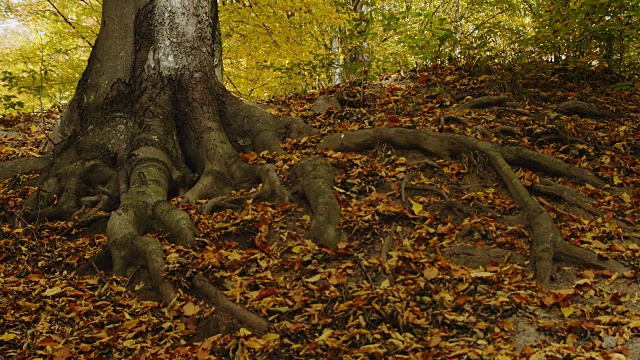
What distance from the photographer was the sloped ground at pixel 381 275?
3.19 m

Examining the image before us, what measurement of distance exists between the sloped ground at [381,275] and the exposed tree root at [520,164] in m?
0.10

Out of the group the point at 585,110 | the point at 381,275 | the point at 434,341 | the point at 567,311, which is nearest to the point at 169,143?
the point at 381,275

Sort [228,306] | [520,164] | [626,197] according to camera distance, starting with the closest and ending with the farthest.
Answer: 1. [228,306]
2. [626,197]
3. [520,164]

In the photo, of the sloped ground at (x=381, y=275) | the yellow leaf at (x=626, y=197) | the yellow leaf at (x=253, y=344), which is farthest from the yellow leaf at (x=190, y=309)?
the yellow leaf at (x=626, y=197)

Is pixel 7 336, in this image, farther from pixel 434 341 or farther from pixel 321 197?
pixel 434 341

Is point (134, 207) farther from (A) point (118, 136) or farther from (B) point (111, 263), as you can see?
(A) point (118, 136)

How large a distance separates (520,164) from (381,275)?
8.35 ft

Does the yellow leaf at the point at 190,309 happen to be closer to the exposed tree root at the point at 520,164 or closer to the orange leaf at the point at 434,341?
the orange leaf at the point at 434,341

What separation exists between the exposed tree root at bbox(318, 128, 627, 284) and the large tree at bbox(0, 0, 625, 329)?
14 mm

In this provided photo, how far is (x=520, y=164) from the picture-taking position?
5383 mm

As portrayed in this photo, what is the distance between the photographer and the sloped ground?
10.5 ft

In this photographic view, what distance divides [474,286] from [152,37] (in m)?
4.98

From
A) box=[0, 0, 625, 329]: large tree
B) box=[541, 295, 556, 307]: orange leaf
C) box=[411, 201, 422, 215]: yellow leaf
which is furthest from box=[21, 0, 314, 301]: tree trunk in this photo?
box=[541, 295, 556, 307]: orange leaf

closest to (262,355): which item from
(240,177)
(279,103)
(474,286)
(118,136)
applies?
(474,286)
